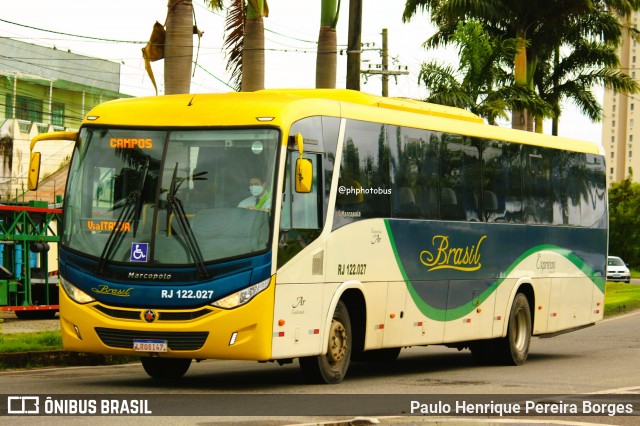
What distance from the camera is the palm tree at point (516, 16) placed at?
40125 millimetres

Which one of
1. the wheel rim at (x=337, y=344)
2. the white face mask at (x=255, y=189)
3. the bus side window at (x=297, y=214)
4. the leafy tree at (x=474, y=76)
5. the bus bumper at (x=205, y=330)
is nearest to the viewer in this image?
the bus bumper at (x=205, y=330)

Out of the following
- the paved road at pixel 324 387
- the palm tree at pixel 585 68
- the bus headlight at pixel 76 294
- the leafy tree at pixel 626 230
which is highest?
the palm tree at pixel 585 68

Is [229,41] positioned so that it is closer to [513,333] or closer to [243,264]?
[513,333]

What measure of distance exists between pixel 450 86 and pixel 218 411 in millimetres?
25209

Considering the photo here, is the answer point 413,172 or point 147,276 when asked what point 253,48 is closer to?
point 413,172

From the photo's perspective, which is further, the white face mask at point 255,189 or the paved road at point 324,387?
the white face mask at point 255,189

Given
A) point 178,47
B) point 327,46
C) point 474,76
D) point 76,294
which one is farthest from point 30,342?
point 474,76

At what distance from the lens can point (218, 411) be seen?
1185cm

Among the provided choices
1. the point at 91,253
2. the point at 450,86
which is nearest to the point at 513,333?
the point at 91,253

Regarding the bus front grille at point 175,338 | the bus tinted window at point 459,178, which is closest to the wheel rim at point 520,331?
the bus tinted window at point 459,178

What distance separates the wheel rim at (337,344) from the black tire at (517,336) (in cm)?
513

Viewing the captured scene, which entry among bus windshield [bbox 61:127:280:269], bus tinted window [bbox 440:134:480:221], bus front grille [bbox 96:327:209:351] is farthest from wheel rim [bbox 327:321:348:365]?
bus tinted window [bbox 440:134:480:221]

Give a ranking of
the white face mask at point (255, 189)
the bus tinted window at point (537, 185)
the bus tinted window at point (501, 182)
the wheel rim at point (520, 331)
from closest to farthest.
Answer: the white face mask at point (255, 189) < the bus tinted window at point (501, 182) < the wheel rim at point (520, 331) < the bus tinted window at point (537, 185)

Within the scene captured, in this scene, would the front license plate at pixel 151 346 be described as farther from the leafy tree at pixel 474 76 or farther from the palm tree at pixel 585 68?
the palm tree at pixel 585 68
